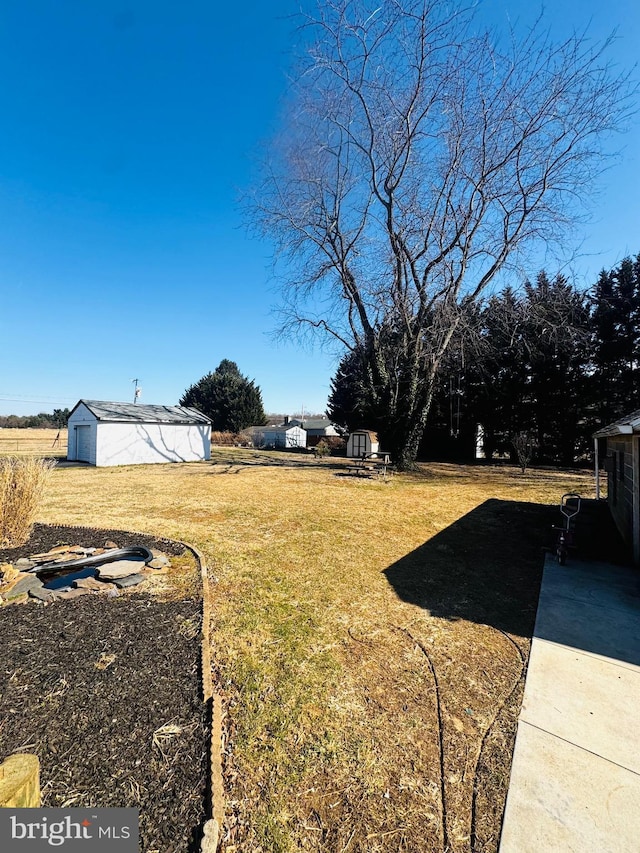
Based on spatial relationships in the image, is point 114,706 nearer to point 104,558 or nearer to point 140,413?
point 104,558

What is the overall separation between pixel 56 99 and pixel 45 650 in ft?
40.9

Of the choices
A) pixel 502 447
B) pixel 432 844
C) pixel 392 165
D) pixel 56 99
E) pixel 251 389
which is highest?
pixel 392 165

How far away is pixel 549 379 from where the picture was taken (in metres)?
19.8

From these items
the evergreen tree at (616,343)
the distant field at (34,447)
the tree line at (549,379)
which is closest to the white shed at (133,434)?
the distant field at (34,447)

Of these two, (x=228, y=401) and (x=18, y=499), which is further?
(x=228, y=401)

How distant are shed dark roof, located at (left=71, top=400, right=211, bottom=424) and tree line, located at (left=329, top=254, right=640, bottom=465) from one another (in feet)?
30.9

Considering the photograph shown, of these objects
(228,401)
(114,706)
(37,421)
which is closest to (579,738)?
(114,706)

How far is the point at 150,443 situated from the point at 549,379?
2121cm

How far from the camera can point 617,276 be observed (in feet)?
61.2

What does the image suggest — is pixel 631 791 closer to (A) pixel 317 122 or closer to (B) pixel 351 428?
(A) pixel 317 122

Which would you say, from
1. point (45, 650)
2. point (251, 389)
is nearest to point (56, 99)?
point (45, 650)

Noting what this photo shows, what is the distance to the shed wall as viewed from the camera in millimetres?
16609

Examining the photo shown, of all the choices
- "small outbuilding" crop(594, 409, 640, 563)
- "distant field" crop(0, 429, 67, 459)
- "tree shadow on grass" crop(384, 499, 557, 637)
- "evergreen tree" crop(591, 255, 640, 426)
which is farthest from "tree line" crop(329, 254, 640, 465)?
"distant field" crop(0, 429, 67, 459)

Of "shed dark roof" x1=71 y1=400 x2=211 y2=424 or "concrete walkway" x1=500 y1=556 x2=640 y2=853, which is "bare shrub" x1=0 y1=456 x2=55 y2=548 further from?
"shed dark roof" x1=71 y1=400 x2=211 y2=424
